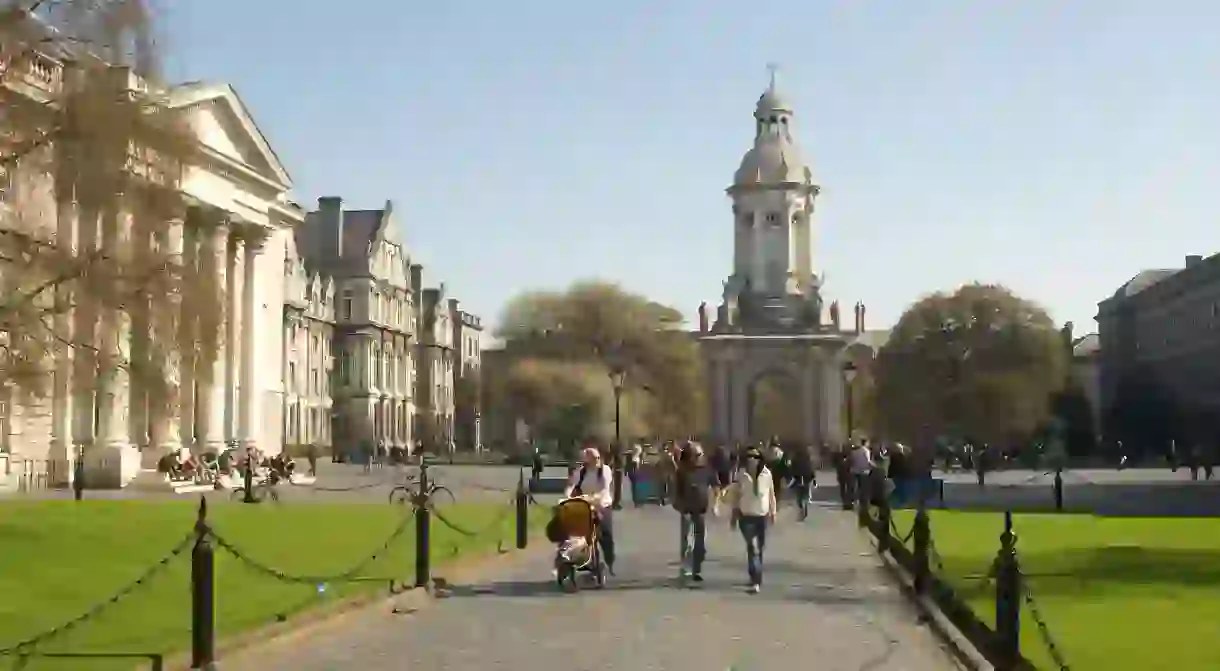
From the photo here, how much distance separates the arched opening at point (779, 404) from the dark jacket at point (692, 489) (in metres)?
76.8

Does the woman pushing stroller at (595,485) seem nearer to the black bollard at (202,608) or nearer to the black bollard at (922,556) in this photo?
the black bollard at (922,556)

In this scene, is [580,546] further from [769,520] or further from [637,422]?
[637,422]

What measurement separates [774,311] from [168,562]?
100 meters

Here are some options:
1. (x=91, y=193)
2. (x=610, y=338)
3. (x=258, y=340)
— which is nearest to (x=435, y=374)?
(x=610, y=338)

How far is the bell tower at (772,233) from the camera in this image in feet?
383

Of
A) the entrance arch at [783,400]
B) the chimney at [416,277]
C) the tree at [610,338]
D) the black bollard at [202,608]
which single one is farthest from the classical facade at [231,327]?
the chimney at [416,277]

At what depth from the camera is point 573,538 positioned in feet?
65.5

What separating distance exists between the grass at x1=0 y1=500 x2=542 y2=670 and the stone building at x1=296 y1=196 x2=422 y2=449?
71869 millimetres

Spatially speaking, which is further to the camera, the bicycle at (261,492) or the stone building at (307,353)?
the stone building at (307,353)

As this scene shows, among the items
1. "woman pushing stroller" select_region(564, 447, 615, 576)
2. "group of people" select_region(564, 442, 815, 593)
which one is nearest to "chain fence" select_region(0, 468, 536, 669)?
"woman pushing stroller" select_region(564, 447, 615, 576)

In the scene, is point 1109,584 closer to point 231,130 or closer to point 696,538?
point 696,538

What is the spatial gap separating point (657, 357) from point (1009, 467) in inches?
1150

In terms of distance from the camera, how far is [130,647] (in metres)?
13.9

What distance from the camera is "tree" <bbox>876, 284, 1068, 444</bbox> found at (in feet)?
→ 311
